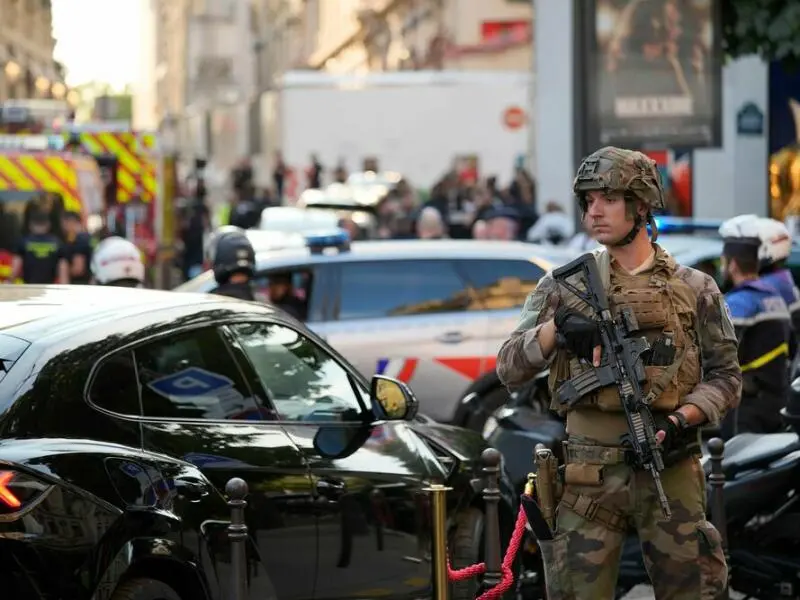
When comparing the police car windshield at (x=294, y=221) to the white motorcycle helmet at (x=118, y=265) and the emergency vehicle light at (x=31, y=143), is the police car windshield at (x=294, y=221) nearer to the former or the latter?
the emergency vehicle light at (x=31, y=143)

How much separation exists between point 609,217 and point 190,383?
1.48 metres

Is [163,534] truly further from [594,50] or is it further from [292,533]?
[594,50]

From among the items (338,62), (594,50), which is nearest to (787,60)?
(594,50)

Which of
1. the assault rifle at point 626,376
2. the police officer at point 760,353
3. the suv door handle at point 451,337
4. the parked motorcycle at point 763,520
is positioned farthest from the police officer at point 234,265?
the assault rifle at point 626,376

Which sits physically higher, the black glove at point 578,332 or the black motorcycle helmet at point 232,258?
the black glove at point 578,332

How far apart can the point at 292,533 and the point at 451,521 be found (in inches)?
48.7

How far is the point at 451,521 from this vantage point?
7359 millimetres

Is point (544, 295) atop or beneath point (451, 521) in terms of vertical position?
atop

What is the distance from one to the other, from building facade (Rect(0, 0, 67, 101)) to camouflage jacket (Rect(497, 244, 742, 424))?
134ft

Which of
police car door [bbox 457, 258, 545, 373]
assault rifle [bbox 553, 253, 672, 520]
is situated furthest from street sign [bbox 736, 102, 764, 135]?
assault rifle [bbox 553, 253, 672, 520]

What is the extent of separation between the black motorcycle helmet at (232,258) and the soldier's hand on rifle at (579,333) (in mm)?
5210

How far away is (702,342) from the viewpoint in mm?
5770

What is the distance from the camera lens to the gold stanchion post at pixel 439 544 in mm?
6152

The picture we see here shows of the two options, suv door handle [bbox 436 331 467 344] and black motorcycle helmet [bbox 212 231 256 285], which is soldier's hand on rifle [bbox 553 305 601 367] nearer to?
black motorcycle helmet [bbox 212 231 256 285]
